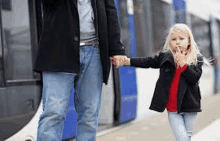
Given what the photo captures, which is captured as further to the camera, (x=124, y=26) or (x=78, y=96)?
(x=124, y=26)

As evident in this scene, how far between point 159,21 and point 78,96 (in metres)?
3.93

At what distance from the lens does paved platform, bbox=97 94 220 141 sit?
150 inches

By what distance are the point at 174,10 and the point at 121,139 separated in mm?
3585

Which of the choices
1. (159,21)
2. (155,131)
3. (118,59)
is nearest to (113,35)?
(118,59)

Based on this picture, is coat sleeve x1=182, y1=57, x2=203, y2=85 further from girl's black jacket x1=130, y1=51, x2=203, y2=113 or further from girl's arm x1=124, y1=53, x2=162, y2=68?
girl's arm x1=124, y1=53, x2=162, y2=68

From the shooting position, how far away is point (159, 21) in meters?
5.85

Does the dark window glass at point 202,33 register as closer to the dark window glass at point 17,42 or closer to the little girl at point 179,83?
the little girl at point 179,83

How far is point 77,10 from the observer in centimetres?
209

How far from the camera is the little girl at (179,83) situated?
8.14ft

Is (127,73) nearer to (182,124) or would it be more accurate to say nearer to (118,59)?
(182,124)

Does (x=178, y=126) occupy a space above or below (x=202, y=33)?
below

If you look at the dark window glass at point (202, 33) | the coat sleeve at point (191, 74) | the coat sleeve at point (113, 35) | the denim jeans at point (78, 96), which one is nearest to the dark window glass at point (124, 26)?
the coat sleeve at point (191, 74)

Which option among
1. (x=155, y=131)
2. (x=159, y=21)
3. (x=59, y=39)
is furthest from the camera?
(x=159, y=21)

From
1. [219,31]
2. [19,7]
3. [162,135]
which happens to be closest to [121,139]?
[162,135]
